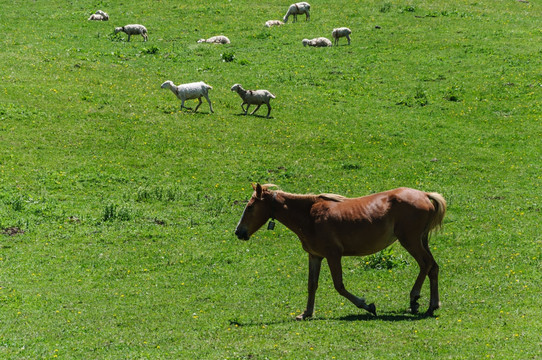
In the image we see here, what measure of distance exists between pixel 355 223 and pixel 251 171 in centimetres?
1318

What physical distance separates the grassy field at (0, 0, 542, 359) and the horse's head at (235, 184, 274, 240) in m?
2.06

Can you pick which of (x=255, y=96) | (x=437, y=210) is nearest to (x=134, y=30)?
(x=255, y=96)

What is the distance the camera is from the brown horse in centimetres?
1462

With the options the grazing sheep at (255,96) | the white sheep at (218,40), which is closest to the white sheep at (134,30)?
the white sheep at (218,40)

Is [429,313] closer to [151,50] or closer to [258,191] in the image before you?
[258,191]

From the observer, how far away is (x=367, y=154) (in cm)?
2941

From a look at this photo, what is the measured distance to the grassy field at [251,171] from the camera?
566 inches

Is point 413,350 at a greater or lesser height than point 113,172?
greater

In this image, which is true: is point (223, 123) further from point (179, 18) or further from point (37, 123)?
point (179, 18)

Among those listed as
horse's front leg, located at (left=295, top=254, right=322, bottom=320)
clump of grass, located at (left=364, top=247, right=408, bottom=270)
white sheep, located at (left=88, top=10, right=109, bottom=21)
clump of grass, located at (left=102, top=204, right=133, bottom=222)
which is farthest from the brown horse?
white sheep, located at (left=88, top=10, right=109, bottom=21)

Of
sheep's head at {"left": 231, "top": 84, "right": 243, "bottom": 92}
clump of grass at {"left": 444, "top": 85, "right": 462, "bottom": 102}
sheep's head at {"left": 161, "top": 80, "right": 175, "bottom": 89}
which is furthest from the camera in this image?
clump of grass at {"left": 444, "top": 85, "right": 462, "bottom": 102}

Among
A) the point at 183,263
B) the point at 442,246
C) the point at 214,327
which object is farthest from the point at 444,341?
the point at 183,263

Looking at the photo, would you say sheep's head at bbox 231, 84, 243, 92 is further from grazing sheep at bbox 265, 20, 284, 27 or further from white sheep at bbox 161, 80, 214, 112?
grazing sheep at bbox 265, 20, 284, 27

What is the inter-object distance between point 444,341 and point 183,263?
939 centimetres
